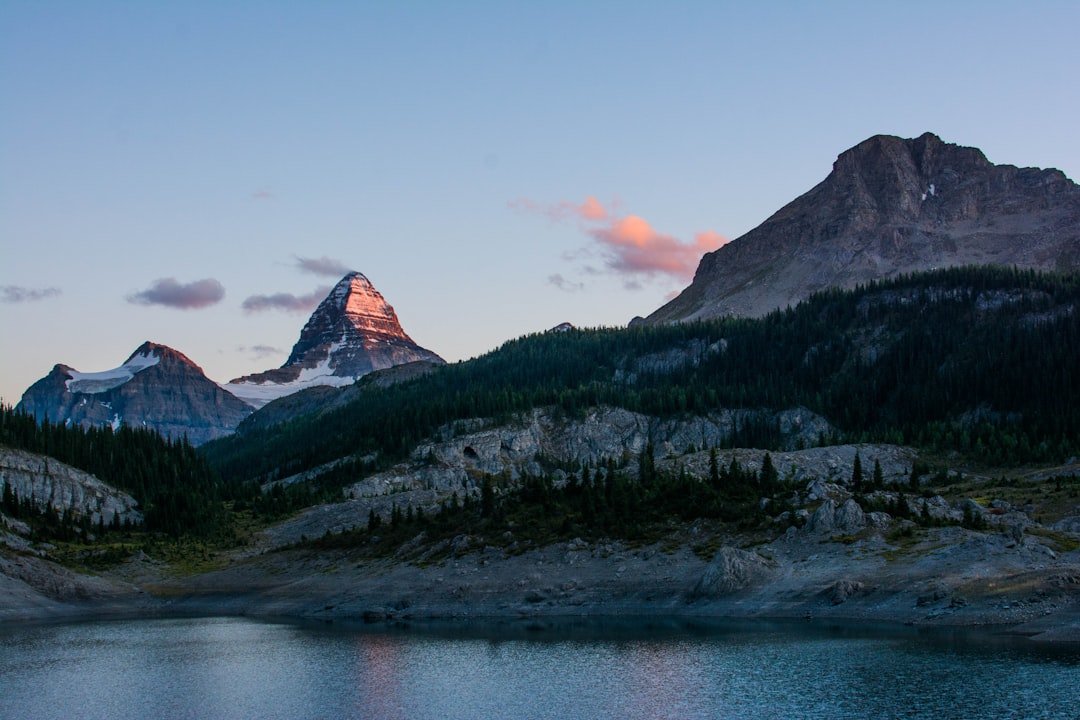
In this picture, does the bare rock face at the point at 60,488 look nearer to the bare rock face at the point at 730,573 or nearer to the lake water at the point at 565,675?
the lake water at the point at 565,675

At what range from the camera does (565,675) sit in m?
79.3

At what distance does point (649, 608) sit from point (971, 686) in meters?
46.8

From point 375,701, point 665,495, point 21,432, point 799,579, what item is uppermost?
point 21,432

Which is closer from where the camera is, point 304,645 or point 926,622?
point 926,622

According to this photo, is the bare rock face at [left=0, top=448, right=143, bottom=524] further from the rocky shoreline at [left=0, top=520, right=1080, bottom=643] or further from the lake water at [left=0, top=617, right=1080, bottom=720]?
the lake water at [left=0, top=617, right=1080, bottom=720]

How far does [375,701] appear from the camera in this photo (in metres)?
74.4

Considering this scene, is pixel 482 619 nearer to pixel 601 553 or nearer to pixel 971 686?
pixel 601 553

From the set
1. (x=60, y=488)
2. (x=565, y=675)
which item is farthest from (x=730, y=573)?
(x=60, y=488)

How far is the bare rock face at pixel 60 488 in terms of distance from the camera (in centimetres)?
A: 18100

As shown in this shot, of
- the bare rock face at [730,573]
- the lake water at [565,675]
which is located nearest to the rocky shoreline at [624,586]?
the bare rock face at [730,573]

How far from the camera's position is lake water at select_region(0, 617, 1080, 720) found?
65.8 metres

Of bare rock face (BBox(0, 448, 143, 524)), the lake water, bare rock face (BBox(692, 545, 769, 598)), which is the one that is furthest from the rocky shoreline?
bare rock face (BBox(0, 448, 143, 524))

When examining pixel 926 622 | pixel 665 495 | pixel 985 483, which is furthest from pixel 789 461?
pixel 926 622

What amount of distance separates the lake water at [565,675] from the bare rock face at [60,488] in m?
81.6
